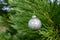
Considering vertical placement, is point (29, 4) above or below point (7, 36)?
above

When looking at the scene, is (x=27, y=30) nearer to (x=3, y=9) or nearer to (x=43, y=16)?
(x=43, y=16)

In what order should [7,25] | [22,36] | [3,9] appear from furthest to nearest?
[3,9] < [7,25] < [22,36]

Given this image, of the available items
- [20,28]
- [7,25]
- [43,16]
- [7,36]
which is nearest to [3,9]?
[7,25]

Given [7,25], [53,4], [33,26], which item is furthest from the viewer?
[7,25]

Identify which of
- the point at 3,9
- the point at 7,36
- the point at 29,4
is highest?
the point at 29,4

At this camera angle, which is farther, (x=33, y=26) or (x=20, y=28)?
(x=20, y=28)

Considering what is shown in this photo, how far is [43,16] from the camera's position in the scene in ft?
3.05

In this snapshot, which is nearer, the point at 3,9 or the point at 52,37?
Answer: the point at 52,37

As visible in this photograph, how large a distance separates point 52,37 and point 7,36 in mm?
355

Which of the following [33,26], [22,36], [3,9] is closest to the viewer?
[33,26]

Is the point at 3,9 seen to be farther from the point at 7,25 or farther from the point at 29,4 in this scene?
the point at 29,4

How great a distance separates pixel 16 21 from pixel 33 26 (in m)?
0.23

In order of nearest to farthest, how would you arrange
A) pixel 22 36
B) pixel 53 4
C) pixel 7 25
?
pixel 53 4
pixel 22 36
pixel 7 25

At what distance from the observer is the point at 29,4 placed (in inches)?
38.2
